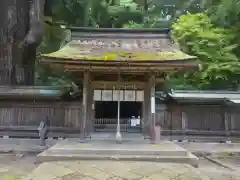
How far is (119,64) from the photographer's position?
406 inches

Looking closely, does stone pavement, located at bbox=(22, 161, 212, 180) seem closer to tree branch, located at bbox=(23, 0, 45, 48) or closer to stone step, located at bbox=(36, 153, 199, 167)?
stone step, located at bbox=(36, 153, 199, 167)

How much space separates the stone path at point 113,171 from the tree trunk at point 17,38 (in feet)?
26.8

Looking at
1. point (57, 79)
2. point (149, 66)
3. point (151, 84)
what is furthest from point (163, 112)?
point (57, 79)

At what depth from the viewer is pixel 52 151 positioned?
902cm

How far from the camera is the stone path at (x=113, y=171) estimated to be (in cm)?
756

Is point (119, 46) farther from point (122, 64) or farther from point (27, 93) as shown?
point (27, 93)

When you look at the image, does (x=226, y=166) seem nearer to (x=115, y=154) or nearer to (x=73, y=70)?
(x=115, y=154)

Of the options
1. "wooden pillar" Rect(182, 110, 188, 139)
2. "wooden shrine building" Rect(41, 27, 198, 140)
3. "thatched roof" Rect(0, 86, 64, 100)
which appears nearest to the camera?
"wooden shrine building" Rect(41, 27, 198, 140)

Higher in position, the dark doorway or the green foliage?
the green foliage

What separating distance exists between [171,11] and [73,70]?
19.9 meters

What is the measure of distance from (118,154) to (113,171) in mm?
1201

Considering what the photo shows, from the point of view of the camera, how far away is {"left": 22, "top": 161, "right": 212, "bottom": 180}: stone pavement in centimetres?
756

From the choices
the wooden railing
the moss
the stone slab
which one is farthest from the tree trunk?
the stone slab

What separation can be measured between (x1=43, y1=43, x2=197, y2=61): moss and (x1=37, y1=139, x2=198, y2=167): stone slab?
2981 millimetres
